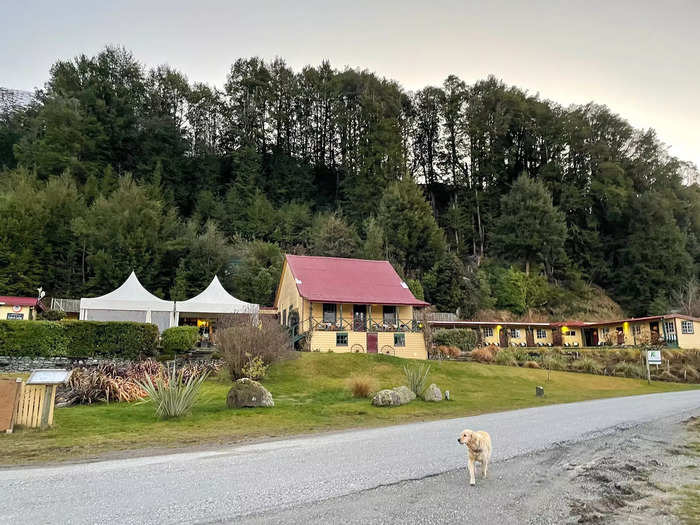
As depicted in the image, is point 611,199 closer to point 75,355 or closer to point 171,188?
point 171,188

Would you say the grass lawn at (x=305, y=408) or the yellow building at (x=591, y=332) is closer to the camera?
the grass lawn at (x=305, y=408)

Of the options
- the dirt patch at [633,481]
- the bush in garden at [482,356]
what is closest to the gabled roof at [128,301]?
the bush in garden at [482,356]

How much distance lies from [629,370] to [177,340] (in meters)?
25.8

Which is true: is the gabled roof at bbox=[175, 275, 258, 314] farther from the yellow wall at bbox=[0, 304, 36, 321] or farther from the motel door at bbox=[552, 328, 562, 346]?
the motel door at bbox=[552, 328, 562, 346]

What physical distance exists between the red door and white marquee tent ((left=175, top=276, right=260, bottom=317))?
6941mm

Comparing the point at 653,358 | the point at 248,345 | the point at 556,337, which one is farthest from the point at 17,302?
the point at 556,337

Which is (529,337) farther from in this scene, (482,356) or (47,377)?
(47,377)

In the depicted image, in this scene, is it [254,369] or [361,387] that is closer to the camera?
[361,387]

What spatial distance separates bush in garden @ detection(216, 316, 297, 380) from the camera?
18.7 metres

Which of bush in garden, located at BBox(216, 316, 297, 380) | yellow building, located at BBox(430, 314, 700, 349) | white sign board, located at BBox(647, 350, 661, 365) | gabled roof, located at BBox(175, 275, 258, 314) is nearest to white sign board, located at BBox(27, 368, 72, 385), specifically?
bush in garden, located at BBox(216, 316, 297, 380)

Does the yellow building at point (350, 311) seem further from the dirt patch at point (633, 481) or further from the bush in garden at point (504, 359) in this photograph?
the dirt patch at point (633, 481)

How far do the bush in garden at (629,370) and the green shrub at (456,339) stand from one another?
931 cm

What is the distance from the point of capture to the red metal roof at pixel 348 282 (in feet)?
97.6

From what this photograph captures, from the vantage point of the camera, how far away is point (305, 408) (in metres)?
14.6
